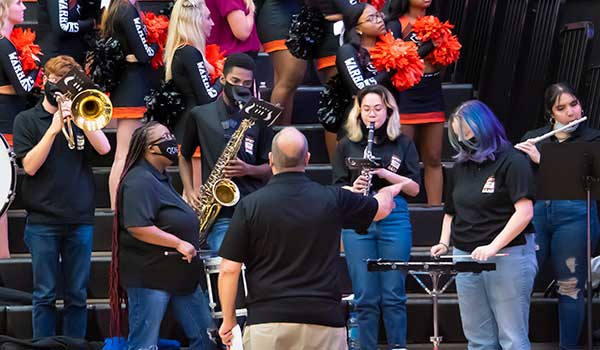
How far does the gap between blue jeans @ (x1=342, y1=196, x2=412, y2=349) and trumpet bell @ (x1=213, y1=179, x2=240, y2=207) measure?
0.78 m

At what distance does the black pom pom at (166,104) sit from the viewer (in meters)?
9.45

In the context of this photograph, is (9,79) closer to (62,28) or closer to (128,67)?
(62,28)

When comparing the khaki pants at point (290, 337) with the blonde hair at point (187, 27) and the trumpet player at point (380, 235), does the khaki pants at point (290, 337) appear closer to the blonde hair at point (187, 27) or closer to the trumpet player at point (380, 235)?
the trumpet player at point (380, 235)

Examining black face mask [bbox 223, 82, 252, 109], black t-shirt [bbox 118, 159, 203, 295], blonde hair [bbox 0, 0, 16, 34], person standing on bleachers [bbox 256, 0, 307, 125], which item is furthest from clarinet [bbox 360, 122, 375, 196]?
blonde hair [bbox 0, 0, 16, 34]

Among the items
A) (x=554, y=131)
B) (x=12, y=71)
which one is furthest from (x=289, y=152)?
(x=12, y=71)

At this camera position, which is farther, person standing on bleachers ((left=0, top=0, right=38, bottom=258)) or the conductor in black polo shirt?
person standing on bleachers ((left=0, top=0, right=38, bottom=258))

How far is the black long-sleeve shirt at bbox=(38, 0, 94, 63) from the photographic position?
34.1ft

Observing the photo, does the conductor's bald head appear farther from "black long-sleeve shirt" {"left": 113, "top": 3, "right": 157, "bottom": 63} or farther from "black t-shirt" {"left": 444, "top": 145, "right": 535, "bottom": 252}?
"black long-sleeve shirt" {"left": 113, "top": 3, "right": 157, "bottom": 63}

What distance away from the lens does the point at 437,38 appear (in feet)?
32.0

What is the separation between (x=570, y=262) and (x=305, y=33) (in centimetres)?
260

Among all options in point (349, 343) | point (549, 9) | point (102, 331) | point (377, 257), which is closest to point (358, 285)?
point (377, 257)

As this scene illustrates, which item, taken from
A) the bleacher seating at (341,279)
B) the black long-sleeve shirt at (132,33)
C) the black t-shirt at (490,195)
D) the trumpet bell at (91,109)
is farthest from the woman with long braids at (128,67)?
the black t-shirt at (490,195)

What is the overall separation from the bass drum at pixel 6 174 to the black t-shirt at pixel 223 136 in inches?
45.8

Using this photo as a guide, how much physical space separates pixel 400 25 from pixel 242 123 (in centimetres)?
193
